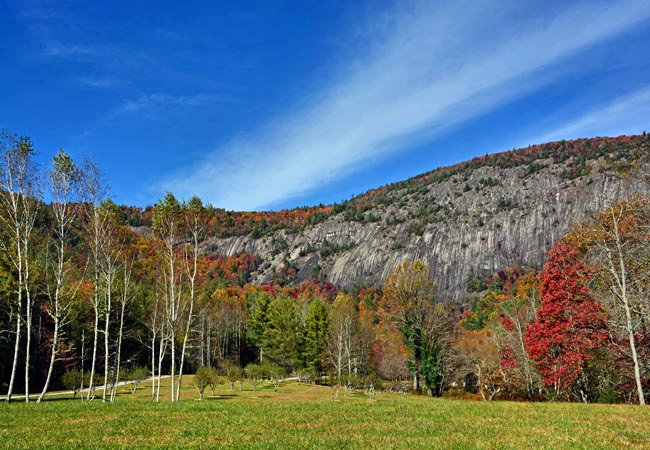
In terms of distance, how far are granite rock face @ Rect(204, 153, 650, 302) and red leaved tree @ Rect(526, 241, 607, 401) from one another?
108510 mm

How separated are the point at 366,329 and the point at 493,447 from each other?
59324 mm

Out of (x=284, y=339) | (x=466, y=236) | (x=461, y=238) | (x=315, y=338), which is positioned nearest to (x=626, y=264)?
(x=315, y=338)

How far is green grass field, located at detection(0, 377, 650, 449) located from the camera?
9359 millimetres

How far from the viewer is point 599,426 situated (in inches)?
441

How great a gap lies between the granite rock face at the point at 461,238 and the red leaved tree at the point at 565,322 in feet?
356

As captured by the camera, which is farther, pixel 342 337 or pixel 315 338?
pixel 315 338

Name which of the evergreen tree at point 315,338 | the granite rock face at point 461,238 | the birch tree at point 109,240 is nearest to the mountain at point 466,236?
the granite rock face at point 461,238

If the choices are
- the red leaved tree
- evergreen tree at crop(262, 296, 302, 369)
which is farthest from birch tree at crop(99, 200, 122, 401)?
evergreen tree at crop(262, 296, 302, 369)

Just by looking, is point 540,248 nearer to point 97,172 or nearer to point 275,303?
point 275,303

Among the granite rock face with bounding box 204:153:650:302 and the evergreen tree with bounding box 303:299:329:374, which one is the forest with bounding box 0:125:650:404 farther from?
the granite rock face with bounding box 204:153:650:302

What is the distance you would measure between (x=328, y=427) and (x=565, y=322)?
73.6 feet

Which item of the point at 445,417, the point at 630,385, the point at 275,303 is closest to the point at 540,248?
the point at 275,303

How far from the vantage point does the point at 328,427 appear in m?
11.8

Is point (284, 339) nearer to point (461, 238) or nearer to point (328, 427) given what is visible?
point (328, 427)
